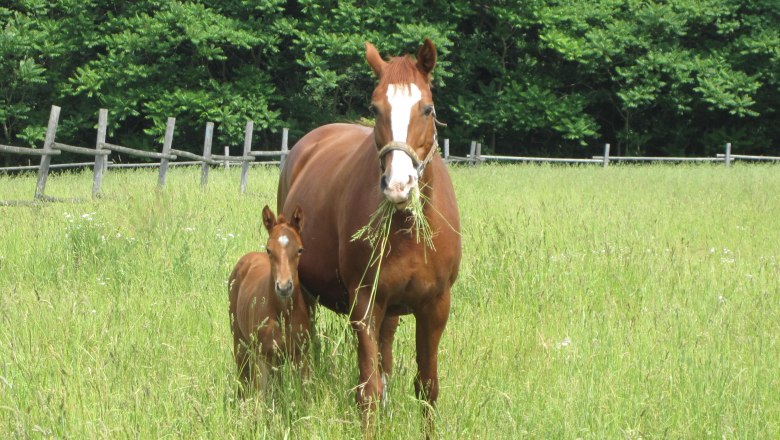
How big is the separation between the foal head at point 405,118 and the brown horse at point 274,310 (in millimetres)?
809

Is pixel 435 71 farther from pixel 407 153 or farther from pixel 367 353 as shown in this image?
pixel 407 153

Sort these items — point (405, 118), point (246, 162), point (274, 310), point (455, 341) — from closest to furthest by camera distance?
point (405, 118) < point (274, 310) < point (455, 341) < point (246, 162)

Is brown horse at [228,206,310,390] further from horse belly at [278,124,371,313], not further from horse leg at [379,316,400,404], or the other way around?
horse leg at [379,316,400,404]

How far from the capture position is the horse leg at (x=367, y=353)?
378cm

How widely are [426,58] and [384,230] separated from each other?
812mm

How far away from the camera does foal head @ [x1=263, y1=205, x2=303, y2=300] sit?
4.11 m

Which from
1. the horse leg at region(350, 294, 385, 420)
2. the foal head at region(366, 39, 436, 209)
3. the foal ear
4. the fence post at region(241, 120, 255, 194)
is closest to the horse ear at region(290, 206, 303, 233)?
the foal ear

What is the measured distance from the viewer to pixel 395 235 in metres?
3.85

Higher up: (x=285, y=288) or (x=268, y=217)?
(x=268, y=217)

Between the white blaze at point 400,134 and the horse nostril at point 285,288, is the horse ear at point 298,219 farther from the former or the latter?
the white blaze at point 400,134

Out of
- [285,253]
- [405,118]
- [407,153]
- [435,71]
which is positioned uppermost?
[435,71]

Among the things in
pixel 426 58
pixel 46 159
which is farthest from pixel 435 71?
pixel 426 58

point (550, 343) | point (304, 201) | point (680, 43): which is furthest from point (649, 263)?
point (680, 43)

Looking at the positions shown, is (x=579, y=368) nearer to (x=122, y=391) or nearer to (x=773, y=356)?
(x=773, y=356)
